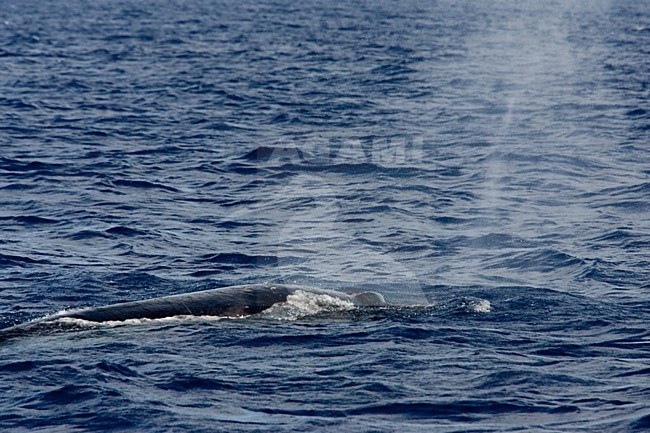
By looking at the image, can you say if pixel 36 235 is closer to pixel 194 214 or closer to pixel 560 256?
pixel 194 214

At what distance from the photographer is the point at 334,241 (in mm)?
20703

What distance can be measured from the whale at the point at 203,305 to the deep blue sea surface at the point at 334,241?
0.22 metres

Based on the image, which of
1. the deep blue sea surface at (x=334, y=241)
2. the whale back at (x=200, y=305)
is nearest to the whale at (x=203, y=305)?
the whale back at (x=200, y=305)

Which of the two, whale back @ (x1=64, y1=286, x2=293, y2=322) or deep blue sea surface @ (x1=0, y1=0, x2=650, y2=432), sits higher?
whale back @ (x1=64, y1=286, x2=293, y2=322)

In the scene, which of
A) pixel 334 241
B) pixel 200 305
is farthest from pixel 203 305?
pixel 334 241

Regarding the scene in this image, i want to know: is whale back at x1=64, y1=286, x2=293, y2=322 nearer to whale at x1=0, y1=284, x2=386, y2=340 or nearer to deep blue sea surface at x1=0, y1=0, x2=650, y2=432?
whale at x1=0, y1=284, x2=386, y2=340

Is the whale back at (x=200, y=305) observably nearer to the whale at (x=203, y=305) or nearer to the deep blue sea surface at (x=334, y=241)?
the whale at (x=203, y=305)

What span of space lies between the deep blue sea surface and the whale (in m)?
0.22

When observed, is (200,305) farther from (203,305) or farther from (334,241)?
(334,241)

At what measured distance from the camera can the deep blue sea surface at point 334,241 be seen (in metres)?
11.5

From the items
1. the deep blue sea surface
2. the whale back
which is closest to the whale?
the whale back

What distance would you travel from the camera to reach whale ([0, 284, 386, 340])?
13625mm

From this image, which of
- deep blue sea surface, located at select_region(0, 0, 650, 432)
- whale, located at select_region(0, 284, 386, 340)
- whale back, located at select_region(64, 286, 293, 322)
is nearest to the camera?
deep blue sea surface, located at select_region(0, 0, 650, 432)

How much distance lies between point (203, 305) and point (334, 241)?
21.9 ft
